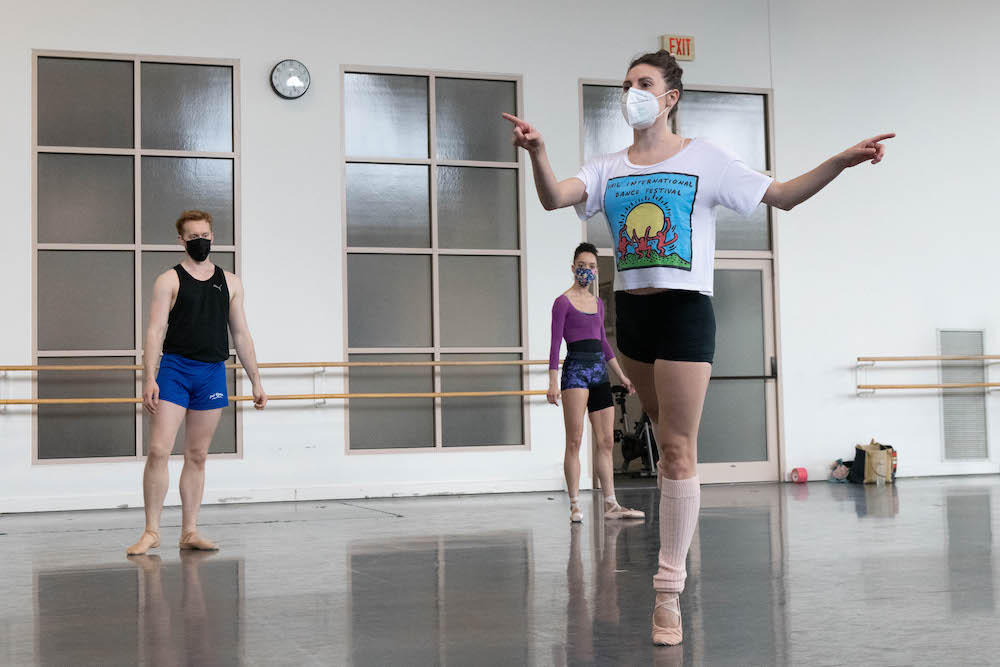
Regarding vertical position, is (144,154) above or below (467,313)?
above

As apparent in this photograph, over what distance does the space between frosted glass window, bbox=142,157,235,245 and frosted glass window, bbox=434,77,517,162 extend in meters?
1.94

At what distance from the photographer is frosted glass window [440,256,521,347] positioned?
9.64 meters

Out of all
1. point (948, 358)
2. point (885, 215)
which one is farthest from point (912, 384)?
point (885, 215)

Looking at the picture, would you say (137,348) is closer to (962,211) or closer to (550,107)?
(550,107)

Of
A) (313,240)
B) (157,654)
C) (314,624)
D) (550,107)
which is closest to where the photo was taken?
(157,654)

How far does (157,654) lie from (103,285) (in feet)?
20.7

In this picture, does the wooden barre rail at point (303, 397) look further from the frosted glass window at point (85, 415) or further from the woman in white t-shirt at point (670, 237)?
the woman in white t-shirt at point (670, 237)

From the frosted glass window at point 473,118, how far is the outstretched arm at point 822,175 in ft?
21.6

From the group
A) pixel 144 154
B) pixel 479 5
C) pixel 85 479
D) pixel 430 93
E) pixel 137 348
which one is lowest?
pixel 85 479

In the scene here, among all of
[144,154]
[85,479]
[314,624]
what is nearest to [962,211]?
[144,154]

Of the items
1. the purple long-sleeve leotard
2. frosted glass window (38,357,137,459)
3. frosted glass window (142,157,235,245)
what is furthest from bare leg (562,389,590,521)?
frosted glass window (38,357,137,459)

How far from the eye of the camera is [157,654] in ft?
10.2

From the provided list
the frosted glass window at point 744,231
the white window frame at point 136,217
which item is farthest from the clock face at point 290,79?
the frosted glass window at point 744,231

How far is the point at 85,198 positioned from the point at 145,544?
4326 mm
